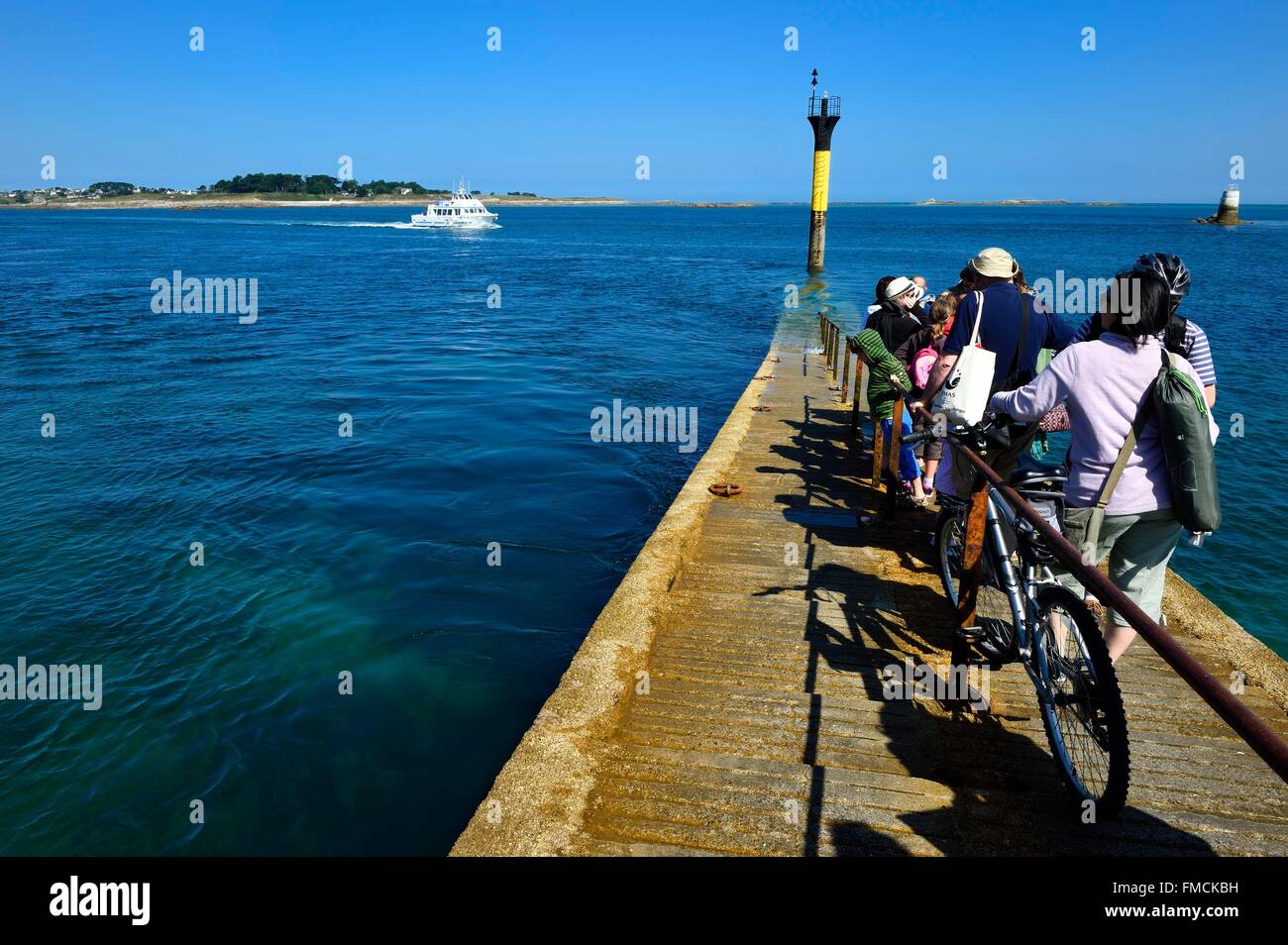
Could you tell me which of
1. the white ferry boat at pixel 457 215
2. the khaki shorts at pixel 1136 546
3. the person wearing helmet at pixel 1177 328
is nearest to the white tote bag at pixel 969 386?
the person wearing helmet at pixel 1177 328

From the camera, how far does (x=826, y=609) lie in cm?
571

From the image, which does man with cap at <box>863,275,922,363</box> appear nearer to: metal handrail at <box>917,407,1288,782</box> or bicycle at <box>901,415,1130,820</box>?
bicycle at <box>901,415,1130,820</box>

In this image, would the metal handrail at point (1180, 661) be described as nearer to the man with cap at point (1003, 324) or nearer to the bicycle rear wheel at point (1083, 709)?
the bicycle rear wheel at point (1083, 709)

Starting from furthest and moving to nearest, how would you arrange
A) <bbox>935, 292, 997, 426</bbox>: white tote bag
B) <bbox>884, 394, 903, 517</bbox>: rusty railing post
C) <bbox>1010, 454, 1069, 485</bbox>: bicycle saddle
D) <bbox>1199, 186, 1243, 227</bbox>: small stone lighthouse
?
<bbox>1199, 186, 1243, 227</bbox>: small stone lighthouse
<bbox>884, 394, 903, 517</bbox>: rusty railing post
<bbox>935, 292, 997, 426</bbox>: white tote bag
<bbox>1010, 454, 1069, 485</bbox>: bicycle saddle

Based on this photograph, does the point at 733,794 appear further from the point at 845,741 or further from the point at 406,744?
the point at 406,744

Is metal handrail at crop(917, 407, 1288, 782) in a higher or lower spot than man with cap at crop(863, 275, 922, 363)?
lower

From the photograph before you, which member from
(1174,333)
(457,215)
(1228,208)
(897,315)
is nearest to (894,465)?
(897,315)

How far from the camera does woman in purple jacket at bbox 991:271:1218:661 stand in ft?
11.5

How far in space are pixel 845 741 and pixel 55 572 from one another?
8.94 meters

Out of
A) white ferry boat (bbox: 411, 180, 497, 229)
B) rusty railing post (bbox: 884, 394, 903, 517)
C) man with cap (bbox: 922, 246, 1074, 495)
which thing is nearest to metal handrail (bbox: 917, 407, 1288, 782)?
man with cap (bbox: 922, 246, 1074, 495)

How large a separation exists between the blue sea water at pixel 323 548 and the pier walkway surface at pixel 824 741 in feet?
5.27

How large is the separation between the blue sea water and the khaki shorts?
13.9 ft

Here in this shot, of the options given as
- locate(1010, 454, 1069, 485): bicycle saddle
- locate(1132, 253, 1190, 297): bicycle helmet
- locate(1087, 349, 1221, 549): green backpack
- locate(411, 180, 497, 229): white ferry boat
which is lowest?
locate(1010, 454, 1069, 485): bicycle saddle
